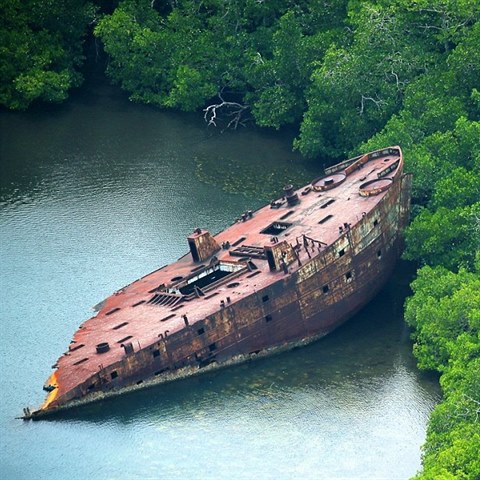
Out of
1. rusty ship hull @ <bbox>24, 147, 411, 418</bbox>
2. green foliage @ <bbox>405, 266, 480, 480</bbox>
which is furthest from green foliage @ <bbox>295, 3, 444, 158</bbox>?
green foliage @ <bbox>405, 266, 480, 480</bbox>

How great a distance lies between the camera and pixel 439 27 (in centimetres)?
10131

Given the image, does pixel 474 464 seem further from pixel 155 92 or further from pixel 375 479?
pixel 155 92

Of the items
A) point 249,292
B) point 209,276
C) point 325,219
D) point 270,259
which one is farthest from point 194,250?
point 325,219

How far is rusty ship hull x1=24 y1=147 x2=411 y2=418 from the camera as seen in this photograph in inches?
3088

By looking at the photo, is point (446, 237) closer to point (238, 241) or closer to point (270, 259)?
point (270, 259)

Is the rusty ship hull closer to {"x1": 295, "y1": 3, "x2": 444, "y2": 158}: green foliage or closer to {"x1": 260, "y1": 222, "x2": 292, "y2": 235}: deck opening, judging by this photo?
{"x1": 260, "y1": 222, "x2": 292, "y2": 235}: deck opening

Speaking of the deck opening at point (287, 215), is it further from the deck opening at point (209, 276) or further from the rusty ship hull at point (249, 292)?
the deck opening at point (209, 276)

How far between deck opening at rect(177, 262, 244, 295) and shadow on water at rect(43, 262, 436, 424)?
501cm

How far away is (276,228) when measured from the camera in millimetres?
86812

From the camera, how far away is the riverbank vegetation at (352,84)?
78125 mm

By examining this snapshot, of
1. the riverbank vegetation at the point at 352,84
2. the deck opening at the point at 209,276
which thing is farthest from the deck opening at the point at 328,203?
the deck opening at the point at 209,276

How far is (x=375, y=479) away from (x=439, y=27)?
3849 cm

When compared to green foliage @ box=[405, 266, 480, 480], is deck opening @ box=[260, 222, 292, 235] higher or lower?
higher

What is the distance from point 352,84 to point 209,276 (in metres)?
20.8
